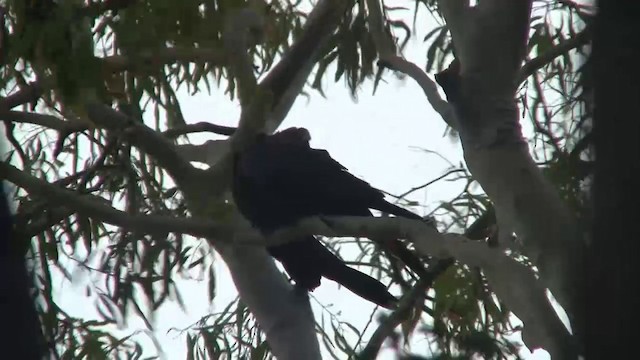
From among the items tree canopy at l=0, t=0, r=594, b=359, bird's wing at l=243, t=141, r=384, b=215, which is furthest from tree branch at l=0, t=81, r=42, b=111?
bird's wing at l=243, t=141, r=384, b=215

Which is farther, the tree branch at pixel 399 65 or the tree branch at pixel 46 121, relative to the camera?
the tree branch at pixel 46 121

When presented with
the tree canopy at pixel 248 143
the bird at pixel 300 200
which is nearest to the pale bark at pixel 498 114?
the tree canopy at pixel 248 143

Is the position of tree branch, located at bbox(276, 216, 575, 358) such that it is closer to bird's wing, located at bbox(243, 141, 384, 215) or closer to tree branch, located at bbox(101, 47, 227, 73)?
tree branch, located at bbox(101, 47, 227, 73)

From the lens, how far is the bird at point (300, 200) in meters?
2.61

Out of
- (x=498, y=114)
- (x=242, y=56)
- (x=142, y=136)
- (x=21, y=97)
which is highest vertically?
(x=21, y=97)

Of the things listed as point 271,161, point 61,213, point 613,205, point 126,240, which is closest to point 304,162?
point 271,161

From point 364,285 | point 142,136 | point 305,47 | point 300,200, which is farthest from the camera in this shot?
point 300,200

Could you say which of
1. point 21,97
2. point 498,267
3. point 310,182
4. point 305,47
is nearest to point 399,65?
point 305,47

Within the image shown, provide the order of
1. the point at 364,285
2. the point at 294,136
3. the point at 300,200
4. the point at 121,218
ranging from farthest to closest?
1. the point at 294,136
2. the point at 300,200
3. the point at 364,285
4. the point at 121,218

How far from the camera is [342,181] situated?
2.67 metres

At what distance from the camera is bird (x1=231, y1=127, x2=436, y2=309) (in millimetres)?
2605

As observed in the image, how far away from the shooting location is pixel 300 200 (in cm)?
265

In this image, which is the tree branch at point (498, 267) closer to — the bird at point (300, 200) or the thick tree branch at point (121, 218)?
the thick tree branch at point (121, 218)

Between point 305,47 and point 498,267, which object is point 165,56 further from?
point 498,267
